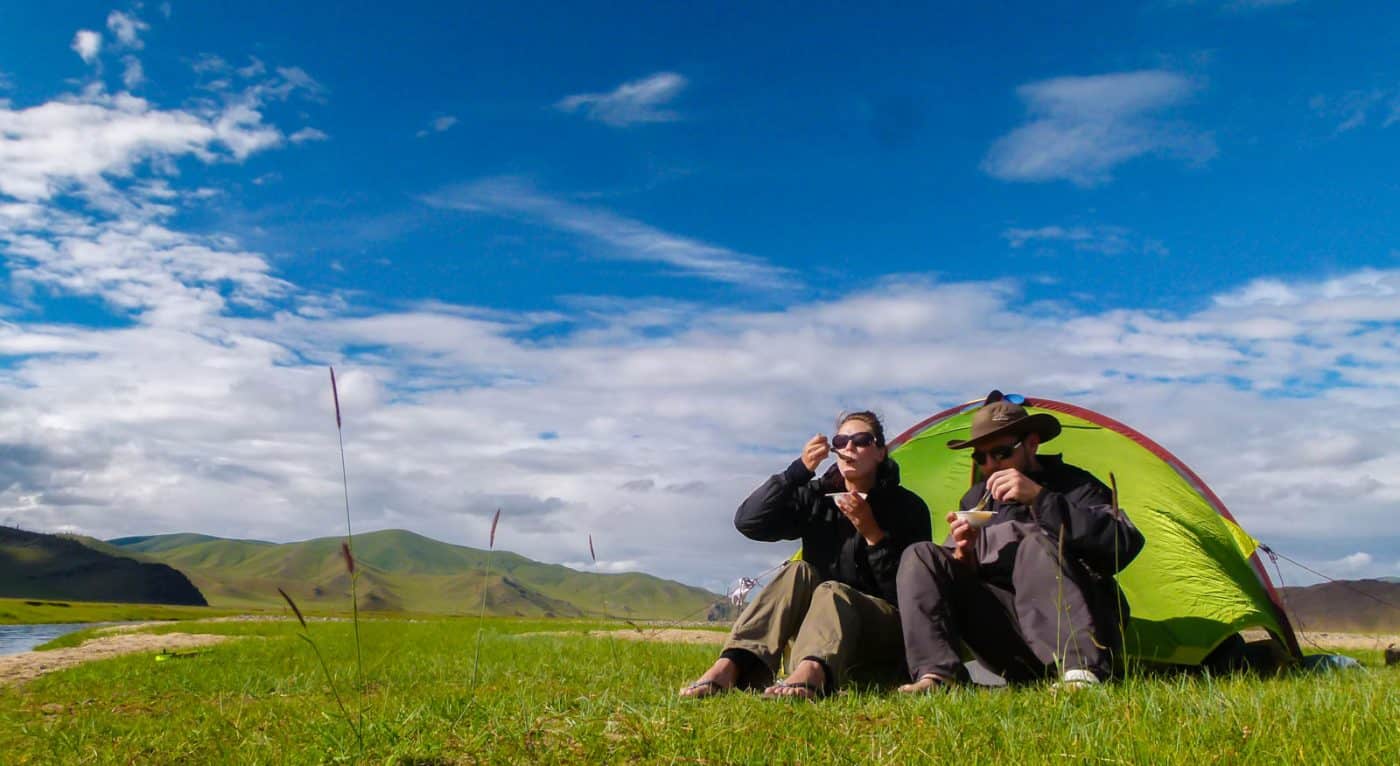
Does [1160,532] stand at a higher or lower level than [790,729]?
higher

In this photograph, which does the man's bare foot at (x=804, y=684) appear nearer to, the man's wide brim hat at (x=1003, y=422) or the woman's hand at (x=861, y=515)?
the woman's hand at (x=861, y=515)

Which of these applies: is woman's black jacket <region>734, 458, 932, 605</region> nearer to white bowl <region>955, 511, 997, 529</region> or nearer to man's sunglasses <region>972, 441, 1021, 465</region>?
man's sunglasses <region>972, 441, 1021, 465</region>

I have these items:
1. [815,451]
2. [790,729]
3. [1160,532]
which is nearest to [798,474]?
[815,451]

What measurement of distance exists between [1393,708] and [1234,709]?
683 millimetres

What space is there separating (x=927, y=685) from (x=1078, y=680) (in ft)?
2.59

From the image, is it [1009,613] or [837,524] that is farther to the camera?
[837,524]

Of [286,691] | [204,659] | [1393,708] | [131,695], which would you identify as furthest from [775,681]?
[204,659]

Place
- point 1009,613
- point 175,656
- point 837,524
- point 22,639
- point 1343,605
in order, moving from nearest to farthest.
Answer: point 1009,613 → point 837,524 → point 1343,605 → point 175,656 → point 22,639

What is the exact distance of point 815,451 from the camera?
6230mm

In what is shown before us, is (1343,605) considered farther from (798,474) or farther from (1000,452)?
(798,474)

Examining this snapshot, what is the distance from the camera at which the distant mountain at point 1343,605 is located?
851 centimetres

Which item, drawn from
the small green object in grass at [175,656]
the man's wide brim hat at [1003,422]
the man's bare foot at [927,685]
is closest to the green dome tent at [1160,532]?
the man's wide brim hat at [1003,422]

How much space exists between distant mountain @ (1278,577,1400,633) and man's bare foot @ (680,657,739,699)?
18.8 feet

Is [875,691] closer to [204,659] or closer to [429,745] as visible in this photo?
[429,745]
